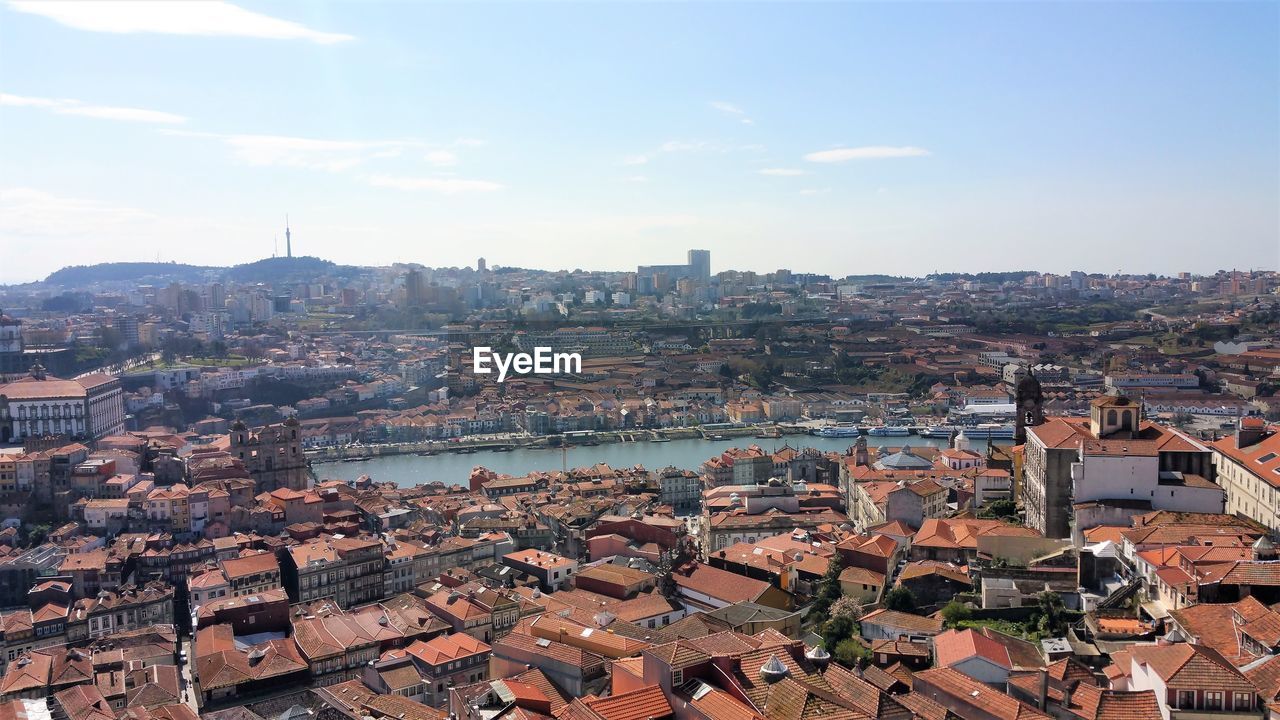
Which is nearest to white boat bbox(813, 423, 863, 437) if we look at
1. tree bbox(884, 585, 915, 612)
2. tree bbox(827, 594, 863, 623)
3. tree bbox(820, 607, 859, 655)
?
tree bbox(827, 594, 863, 623)

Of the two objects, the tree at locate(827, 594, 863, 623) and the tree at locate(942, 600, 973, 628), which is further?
the tree at locate(827, 594, 863, 623)

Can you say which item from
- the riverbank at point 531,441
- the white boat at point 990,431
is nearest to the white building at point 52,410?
the riverbank at point 531,441

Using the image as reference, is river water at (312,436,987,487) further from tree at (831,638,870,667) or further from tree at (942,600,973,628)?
tree at (831,638,870,667)

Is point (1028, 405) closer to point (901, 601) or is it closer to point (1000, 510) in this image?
point (1000, 510)

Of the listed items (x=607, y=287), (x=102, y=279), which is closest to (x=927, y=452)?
(x=607, y=287)

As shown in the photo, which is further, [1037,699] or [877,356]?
[877,356]

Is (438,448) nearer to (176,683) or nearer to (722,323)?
(176,683)

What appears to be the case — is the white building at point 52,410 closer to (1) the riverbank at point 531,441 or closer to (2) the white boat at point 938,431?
(1) the riverbank at point 531,441
